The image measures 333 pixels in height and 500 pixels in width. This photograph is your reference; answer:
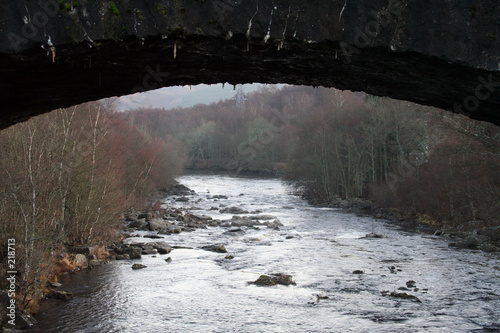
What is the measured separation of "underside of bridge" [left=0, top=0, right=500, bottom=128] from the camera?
109 inches

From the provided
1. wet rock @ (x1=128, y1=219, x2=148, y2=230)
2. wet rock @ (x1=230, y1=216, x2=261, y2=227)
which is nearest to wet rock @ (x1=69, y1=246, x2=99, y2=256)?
wet rock @ (x1=128, y1=219, x2=148, y2=230)

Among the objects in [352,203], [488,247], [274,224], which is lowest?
[352,203]

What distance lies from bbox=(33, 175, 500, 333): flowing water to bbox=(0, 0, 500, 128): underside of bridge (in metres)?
7.98

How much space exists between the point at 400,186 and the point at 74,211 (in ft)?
72.2

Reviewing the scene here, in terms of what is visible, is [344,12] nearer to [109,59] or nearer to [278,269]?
[109,59]

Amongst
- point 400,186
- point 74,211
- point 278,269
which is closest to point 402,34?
point 278,269

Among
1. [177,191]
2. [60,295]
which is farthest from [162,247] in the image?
[177,191]

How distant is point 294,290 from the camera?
13.2 meters

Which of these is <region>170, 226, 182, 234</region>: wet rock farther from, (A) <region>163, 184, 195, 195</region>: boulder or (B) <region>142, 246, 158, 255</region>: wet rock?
(A) <region>163, 184, 195, 195</region>: boulder

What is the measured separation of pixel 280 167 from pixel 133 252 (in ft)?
181

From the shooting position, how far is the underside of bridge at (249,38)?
9.10 feet

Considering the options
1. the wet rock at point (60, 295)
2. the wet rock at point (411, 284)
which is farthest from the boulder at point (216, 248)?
the wet rock at point (411, 284)

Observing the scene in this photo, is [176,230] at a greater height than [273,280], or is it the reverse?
[273,280]

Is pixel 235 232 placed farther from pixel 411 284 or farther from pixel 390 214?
pixel 411 284
